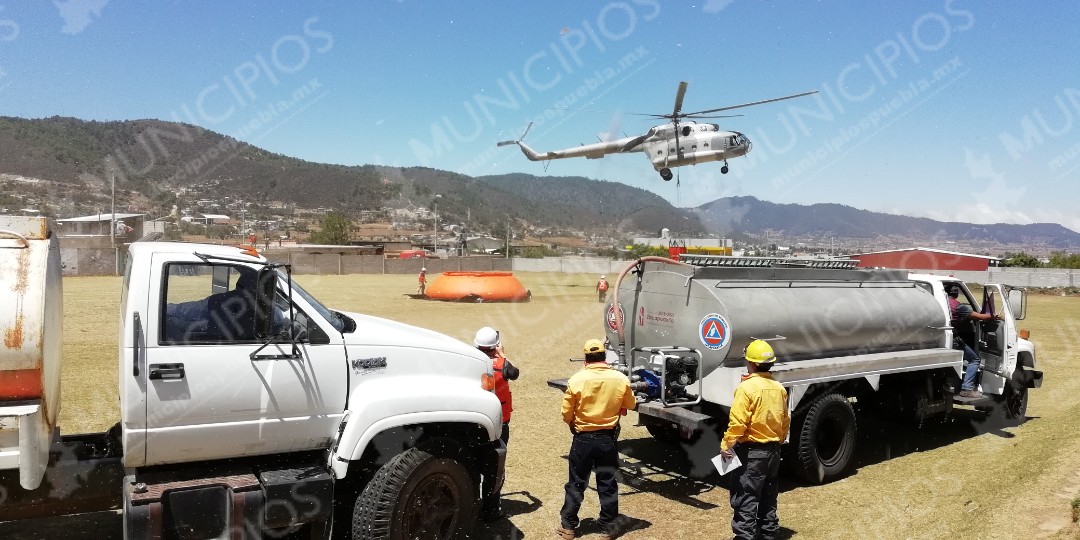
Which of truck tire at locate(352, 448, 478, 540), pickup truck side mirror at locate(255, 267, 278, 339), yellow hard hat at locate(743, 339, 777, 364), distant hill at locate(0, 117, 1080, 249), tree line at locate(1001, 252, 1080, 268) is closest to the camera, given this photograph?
pickup truck side mirror at locate(255, 267, 278, 339)

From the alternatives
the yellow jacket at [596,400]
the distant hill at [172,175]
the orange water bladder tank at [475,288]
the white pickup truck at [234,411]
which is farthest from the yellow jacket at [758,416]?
the distant hill at [172,175]

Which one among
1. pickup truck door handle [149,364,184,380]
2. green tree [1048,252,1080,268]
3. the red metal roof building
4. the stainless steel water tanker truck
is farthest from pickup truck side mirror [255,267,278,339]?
green tree [1048,252,1080,268]

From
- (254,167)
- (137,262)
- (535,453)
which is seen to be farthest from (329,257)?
(254,167)

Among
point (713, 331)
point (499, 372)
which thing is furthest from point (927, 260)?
point (499, 372)

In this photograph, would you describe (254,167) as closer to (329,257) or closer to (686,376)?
(329,257)

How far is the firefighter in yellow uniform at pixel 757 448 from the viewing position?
655 cm

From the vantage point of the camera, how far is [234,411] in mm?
5188

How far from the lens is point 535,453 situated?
9.69 m

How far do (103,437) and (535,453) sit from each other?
5.18m

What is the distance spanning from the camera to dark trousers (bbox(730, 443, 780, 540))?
6547mm

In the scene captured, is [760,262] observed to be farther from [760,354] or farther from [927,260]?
[927,260]

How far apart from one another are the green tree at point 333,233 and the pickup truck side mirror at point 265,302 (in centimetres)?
9867

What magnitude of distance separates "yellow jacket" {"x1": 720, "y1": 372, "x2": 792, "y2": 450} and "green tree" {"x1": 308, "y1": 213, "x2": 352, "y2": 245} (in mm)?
98556

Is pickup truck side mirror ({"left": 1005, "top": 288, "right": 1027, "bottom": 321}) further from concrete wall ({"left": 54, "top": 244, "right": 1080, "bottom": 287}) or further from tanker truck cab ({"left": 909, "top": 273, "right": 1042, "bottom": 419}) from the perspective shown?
concrete wall ({"left": 54, "top": 244, "right": 1080, "bottom": 287})
